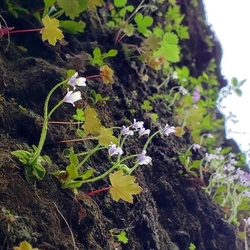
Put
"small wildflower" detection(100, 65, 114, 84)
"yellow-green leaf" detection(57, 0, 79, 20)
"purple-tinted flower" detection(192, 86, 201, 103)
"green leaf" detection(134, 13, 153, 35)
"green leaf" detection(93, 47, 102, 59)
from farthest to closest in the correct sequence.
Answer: "purple-tinted flower" detection(192, 86, 201, 103) → "green leaf" detection(134, 13, 153, 35) → "green leaf" detection(93, 47, 102, 59) → "small wildflower" detection(100, 65, 114, 84) → "yellow-green leaf" detection(57, 0, 79, 20)

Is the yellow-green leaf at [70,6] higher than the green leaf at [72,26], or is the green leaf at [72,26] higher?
the green leaf at [72,26]

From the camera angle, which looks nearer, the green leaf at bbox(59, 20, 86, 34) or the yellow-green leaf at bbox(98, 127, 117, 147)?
the yellow-green leaf at bbox(98, 127, 117, 147)

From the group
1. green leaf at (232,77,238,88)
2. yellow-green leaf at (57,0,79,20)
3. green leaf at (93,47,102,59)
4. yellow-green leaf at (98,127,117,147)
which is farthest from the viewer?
green leaf at (232,77,238,88)

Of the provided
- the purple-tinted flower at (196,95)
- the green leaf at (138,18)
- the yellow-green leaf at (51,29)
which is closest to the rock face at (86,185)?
the green leaf at (138,18)

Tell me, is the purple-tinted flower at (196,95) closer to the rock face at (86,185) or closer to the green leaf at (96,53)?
the rock face at (86,185)

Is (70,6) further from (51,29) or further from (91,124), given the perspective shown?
(91,124)

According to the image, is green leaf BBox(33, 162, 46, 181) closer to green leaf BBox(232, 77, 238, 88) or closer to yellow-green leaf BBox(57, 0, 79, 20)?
yellow-green leaf BBox(57, 0, 79, 20)

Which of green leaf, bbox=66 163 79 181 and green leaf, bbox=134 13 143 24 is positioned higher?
green leaf, bbox=134 13 143 24

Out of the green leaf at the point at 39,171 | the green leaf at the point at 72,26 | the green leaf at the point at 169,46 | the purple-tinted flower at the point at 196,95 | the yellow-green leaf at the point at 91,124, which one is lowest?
the green leaf at the point at 39,171

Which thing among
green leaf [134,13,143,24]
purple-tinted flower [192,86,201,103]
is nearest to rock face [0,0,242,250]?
green leaf [134,13,143,24]
